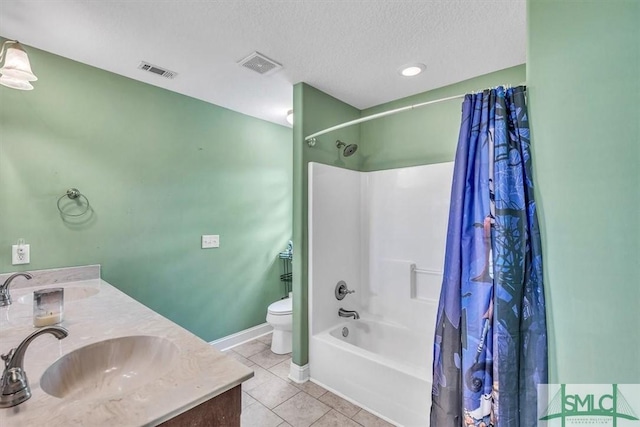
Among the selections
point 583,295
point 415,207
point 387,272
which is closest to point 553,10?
point 583,295

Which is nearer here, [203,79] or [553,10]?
[553,10]

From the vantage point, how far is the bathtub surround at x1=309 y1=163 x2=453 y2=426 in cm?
228

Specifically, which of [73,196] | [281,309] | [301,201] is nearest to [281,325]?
[281,309]

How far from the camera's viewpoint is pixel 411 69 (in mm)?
2123

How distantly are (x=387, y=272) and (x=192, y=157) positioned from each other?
2.13 m

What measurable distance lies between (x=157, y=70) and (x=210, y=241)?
150 cm

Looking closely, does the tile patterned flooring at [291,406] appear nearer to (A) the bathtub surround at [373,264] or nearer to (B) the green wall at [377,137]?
(A) the bathtub surround at [373,264]

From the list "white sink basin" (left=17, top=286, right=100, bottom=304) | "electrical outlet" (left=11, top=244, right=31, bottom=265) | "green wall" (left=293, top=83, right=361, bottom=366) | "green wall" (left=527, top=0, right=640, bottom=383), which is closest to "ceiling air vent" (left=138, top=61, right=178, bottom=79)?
"green wall" (left=293, top=83, right=361, bottom=366)

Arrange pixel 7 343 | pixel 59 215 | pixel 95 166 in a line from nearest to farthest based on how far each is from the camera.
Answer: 1. pixel 7 343
2. pixel 59 215
3. pixel 95 166

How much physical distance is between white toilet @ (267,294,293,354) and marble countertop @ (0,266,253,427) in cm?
139

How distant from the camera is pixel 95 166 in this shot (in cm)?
208

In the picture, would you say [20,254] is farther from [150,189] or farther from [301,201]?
[301,201]

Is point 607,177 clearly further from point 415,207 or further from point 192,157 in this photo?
point 192,157

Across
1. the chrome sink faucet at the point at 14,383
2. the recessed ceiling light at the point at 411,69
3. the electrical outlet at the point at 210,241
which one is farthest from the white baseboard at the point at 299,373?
the recessed ceiling light at the point at 411,69
